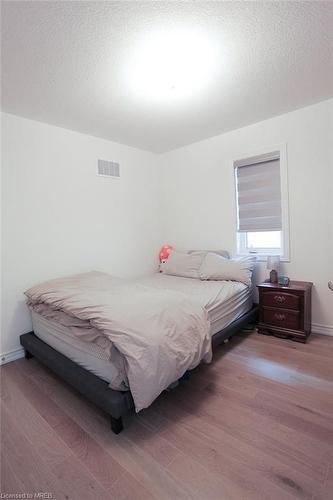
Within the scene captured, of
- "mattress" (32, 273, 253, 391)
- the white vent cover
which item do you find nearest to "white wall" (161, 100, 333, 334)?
"mattress" (32, 273, 253, 391)

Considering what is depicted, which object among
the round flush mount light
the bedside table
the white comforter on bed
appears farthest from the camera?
the bedside table

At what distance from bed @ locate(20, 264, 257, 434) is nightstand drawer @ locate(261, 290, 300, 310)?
215 mm

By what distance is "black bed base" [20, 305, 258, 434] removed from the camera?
1.42 metres

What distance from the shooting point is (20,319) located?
2.53 m

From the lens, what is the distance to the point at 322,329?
8.82 ft

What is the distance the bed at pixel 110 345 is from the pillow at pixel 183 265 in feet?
0.39

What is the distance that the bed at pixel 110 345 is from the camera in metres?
1.44

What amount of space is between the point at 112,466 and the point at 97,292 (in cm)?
116

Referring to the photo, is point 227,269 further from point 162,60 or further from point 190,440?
point 162,60

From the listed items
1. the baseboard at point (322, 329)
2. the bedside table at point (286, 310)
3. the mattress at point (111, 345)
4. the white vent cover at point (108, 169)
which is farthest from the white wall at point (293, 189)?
the white vent cover at point (108, 169)

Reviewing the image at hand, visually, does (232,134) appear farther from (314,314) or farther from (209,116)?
(314,314)

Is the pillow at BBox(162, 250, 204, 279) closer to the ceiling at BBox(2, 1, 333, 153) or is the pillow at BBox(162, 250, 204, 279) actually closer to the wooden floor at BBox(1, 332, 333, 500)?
the wooden floor at BBox(1, 332, 333, 500)

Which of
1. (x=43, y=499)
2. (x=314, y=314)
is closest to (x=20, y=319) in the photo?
(x=43, y=499)

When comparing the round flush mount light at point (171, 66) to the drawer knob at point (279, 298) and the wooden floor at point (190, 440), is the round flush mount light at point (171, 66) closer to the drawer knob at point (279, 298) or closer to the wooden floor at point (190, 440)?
the drawer knob at point (279, 298)
